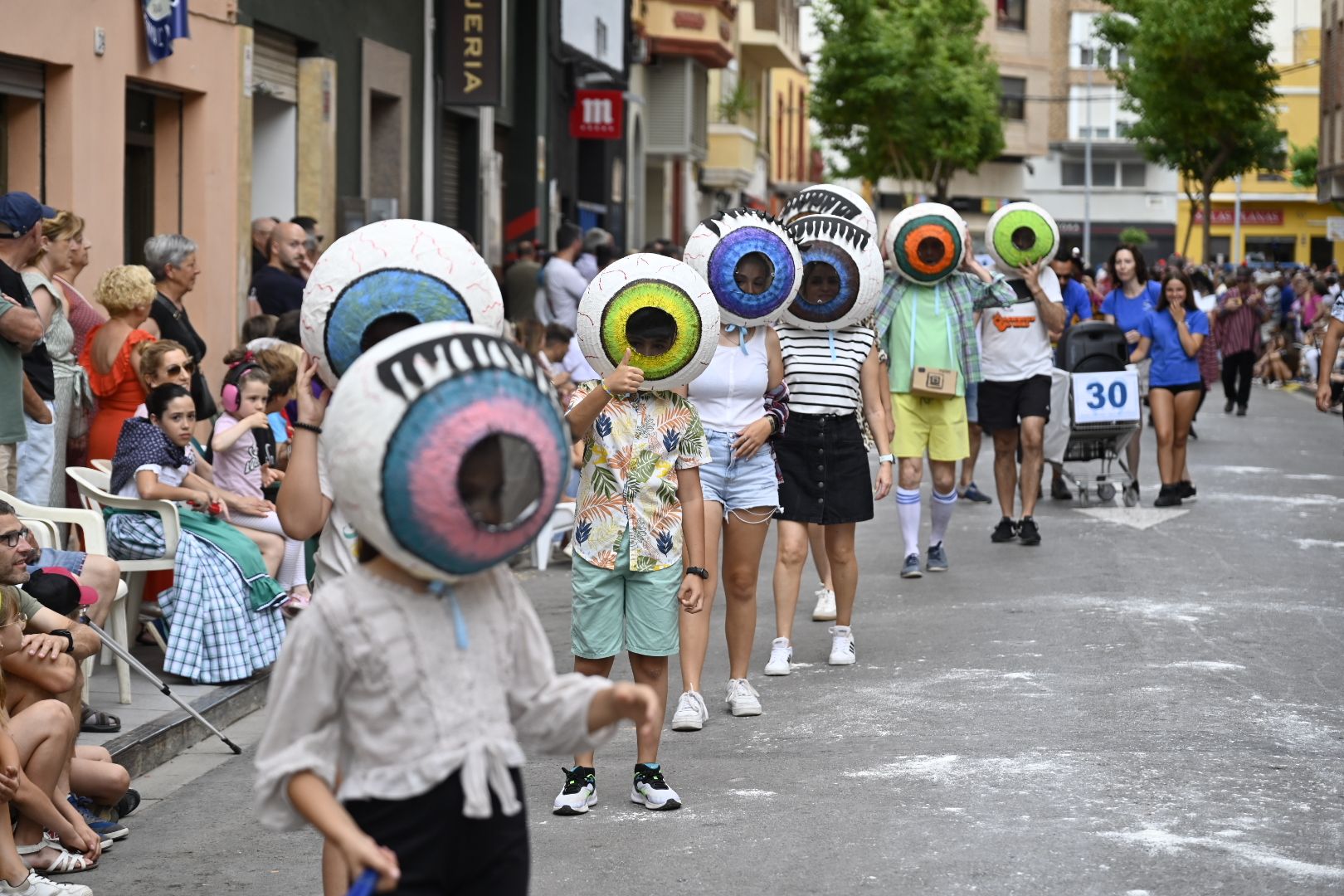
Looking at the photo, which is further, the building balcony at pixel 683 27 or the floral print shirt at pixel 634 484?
the building balcony at pixel 683 27

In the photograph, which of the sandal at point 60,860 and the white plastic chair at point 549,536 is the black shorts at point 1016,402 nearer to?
the white plastic chair at point 549,536

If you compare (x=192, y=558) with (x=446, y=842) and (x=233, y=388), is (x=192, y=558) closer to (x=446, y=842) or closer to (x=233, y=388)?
(x=233, y=388)

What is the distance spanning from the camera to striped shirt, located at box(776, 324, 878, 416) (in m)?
8.78

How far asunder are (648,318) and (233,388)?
348 cm

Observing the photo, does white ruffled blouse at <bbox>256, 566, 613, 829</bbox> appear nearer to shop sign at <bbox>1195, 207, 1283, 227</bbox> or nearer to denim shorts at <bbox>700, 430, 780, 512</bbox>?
denim shorts at <bbox>700, 430, 780, 512</bbox>

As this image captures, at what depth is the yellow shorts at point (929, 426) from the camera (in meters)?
11.1

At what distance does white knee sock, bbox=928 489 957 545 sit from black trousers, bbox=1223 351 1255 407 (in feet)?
46.6

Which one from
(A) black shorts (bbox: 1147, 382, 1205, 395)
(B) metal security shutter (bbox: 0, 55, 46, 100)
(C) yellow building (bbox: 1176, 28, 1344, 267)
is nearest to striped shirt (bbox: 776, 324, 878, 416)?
(B) metal security shutter (bbox: 0, 55, 46, 100)

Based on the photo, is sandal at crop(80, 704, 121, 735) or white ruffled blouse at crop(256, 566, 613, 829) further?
sandal at crop(80, 704, 121, 735)

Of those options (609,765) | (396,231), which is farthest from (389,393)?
(609,765)

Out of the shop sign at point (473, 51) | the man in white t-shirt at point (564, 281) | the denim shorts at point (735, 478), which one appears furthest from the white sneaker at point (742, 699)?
the shop sign at point (473, 51)

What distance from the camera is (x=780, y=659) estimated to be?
8.85 m

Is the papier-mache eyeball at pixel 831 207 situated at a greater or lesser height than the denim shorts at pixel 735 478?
greater

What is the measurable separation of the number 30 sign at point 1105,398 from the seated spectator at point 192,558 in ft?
25.3
